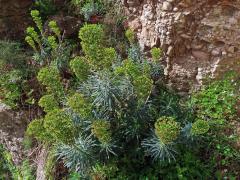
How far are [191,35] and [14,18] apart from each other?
3.23 m

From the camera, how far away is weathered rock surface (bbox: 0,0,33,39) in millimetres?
5922

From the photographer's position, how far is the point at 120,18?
5.36m

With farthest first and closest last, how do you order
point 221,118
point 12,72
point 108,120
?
point 12,72 → point 221,118 → point 108,120

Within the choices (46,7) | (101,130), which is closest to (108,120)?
(101,130)

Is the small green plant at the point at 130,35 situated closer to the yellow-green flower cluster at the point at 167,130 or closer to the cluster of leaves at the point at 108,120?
the cluster of leaves at the point at 108,120

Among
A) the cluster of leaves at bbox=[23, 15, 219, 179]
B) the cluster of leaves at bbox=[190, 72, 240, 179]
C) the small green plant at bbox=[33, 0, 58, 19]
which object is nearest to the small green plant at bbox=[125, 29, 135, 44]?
the cluster of leaves at bbox=[23, 15, 219, 179]

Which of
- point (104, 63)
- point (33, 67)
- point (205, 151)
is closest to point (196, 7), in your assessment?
point (104, 63)

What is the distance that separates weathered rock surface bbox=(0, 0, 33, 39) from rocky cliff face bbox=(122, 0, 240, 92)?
208cm

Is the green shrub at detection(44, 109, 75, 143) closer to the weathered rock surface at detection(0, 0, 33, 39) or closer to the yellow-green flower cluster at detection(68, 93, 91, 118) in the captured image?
the yellow-green flower cluster at detection(68, 93, 91, 118)

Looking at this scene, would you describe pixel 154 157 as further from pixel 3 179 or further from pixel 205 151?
pixel 3 179

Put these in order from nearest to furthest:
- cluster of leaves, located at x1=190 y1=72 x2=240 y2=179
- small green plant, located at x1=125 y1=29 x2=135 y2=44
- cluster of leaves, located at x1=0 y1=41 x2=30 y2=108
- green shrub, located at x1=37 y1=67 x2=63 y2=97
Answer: green shrub, located at x1=37 y1=67 x2=63 y2=97 < cluster of leaves, located at x1=190 y1=72 x2=240 y2=179 < small green plant, located at x1=125 y1=29 x2=135 y2=44 < cluster of leaves, located at x1=0 y1=41 x2=30 y2=108

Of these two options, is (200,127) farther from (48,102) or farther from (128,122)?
(48,102)

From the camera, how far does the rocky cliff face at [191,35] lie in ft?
13.7

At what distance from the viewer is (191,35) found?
14.4 ft
